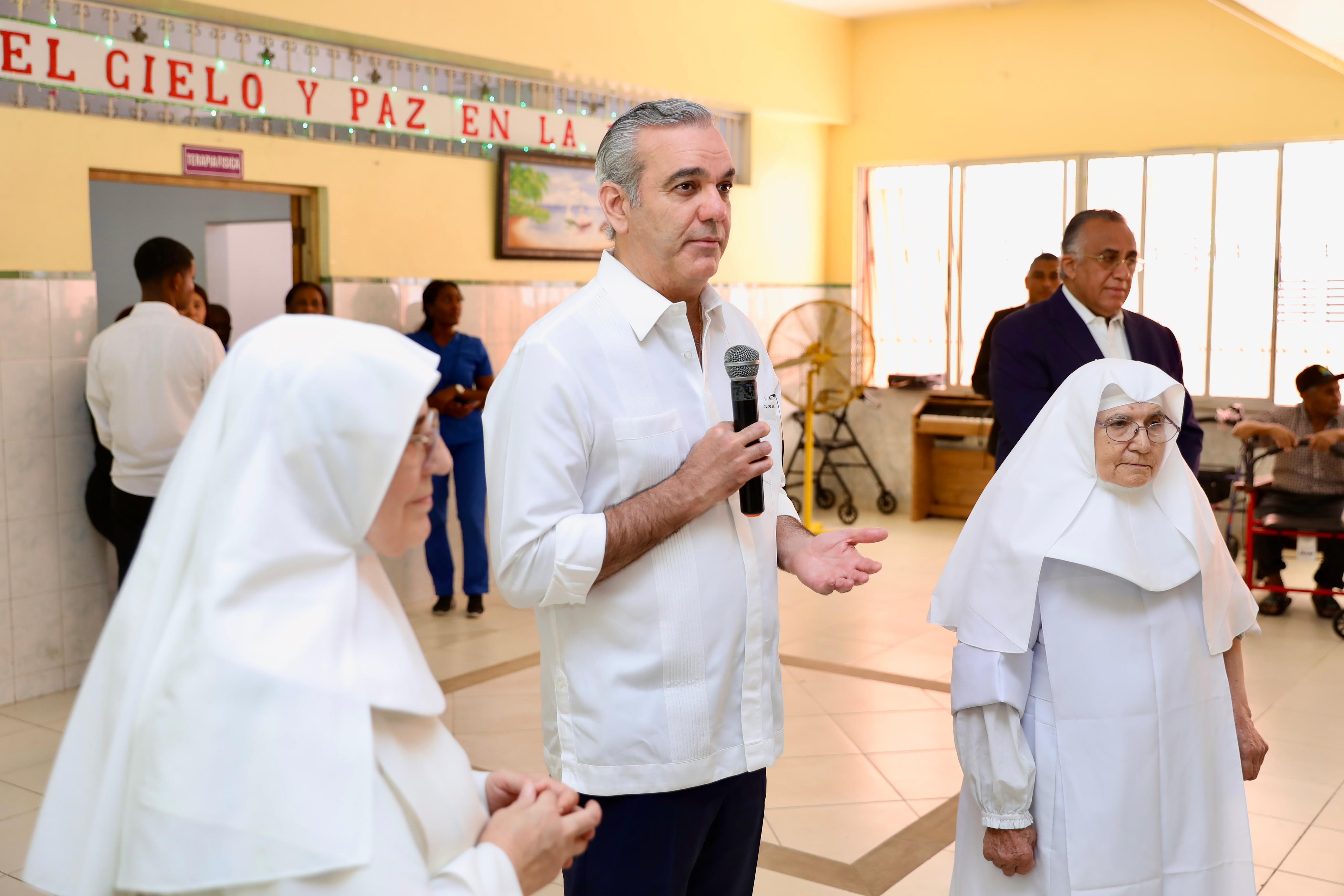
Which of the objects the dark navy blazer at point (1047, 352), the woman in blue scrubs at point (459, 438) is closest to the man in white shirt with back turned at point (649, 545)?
the dark navy blazer at point (1047, 352)

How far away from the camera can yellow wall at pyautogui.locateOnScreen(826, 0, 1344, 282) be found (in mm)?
Answer: 8211

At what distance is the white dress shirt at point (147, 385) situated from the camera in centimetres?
514

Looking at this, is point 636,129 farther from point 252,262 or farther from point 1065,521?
point 252,262

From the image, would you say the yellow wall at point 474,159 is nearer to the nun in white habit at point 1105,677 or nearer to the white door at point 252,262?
the white door at point 252,262

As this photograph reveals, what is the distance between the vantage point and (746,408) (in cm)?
195

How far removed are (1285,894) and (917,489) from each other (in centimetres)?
634

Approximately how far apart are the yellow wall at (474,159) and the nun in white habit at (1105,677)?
4.61 metres

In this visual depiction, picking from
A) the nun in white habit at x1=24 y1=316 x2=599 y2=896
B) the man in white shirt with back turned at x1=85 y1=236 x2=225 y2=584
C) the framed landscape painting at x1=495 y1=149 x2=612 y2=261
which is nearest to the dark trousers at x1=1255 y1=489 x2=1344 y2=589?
the framed landscape painting at x1=495 y1=149 x2=612 y2=261

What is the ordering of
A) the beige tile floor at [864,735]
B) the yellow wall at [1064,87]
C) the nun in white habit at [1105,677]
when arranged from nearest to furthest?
the nun in white habit at [1105,677] < the beige tile floor at [864,735] < the yellow wall at [1064,87]

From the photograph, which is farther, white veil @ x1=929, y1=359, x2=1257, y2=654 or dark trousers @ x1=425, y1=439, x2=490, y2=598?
dark trousers @ x1=425, y1=439, x2=490, y2=598

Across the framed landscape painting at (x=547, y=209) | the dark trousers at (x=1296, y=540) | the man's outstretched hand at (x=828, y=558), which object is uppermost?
the framed landscape painting at (x=547, y=209)

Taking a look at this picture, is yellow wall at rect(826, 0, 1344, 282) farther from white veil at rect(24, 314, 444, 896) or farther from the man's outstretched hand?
white veil at rect(24, 314, 444, 896)

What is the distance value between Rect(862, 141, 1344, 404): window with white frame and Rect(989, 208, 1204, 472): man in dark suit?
4344 millimetres

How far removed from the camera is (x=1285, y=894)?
3379 millimetres
